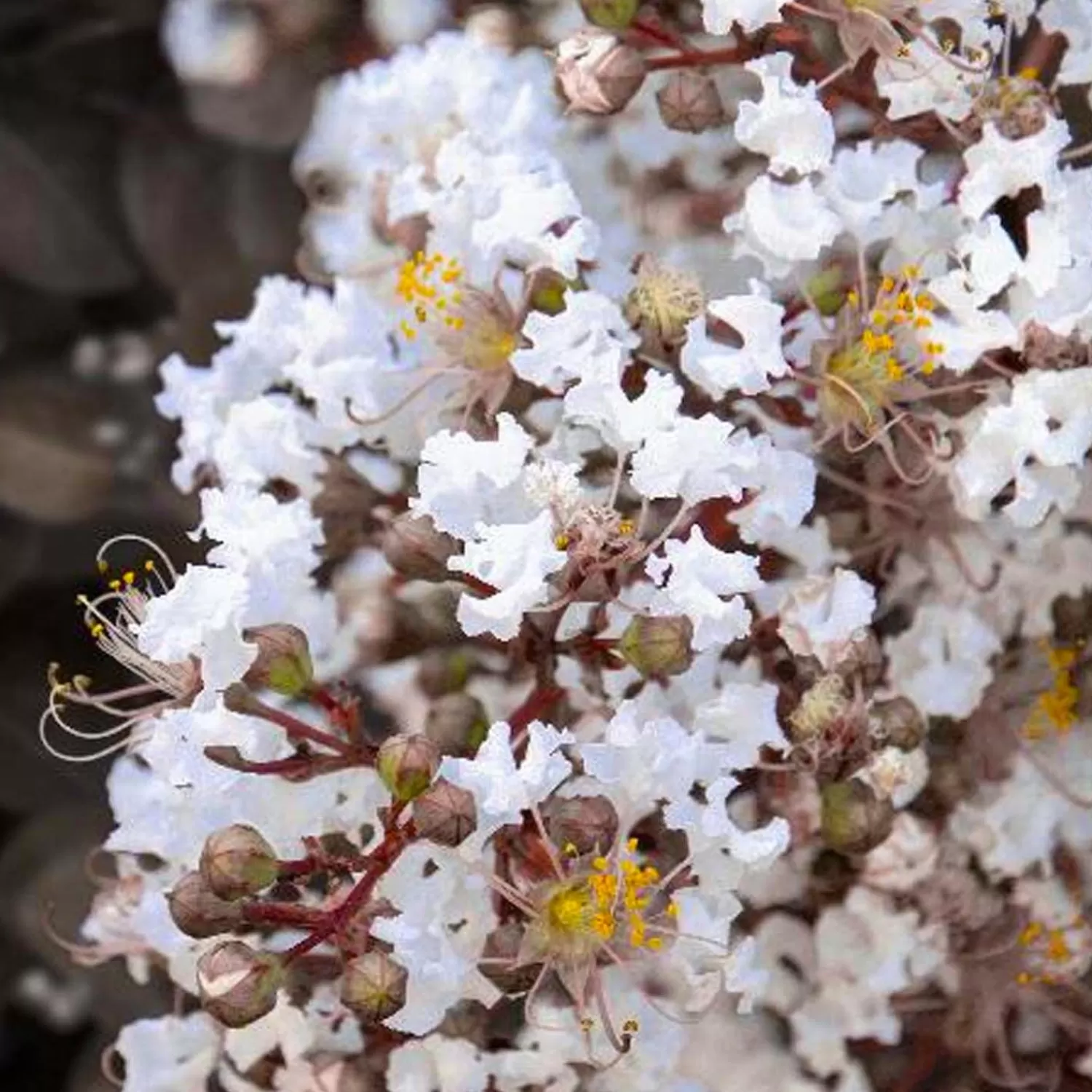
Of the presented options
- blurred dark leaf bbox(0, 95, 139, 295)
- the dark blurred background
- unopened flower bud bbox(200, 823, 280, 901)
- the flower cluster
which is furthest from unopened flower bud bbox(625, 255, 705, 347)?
blurred dark leaf bbox(0, 95, 139, 295)

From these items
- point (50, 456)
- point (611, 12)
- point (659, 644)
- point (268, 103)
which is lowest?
point (50, 456)

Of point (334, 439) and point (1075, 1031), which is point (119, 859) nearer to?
point (334, 439)

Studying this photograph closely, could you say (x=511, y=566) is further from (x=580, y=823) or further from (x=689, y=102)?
(x=689, y=102)

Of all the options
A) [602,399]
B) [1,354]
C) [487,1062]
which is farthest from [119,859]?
[1,354]

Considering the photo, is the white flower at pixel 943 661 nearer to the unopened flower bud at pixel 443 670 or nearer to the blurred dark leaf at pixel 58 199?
the unopened flower bud at pixel 443 670

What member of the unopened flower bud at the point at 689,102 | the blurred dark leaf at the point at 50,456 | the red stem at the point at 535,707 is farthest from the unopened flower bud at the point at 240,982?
the blurred dark leaf at the point at 50,456

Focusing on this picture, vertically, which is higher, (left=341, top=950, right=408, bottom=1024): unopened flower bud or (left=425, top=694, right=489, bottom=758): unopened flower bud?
(left=425, top=694, right=489, bottom=758): unopened flower bud

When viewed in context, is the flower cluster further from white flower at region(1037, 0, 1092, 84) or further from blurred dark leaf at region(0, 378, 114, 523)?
blurred dark leaf at region(0, 378, 114, 523)

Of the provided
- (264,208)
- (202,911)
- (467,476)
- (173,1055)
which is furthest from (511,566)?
(264,208)
